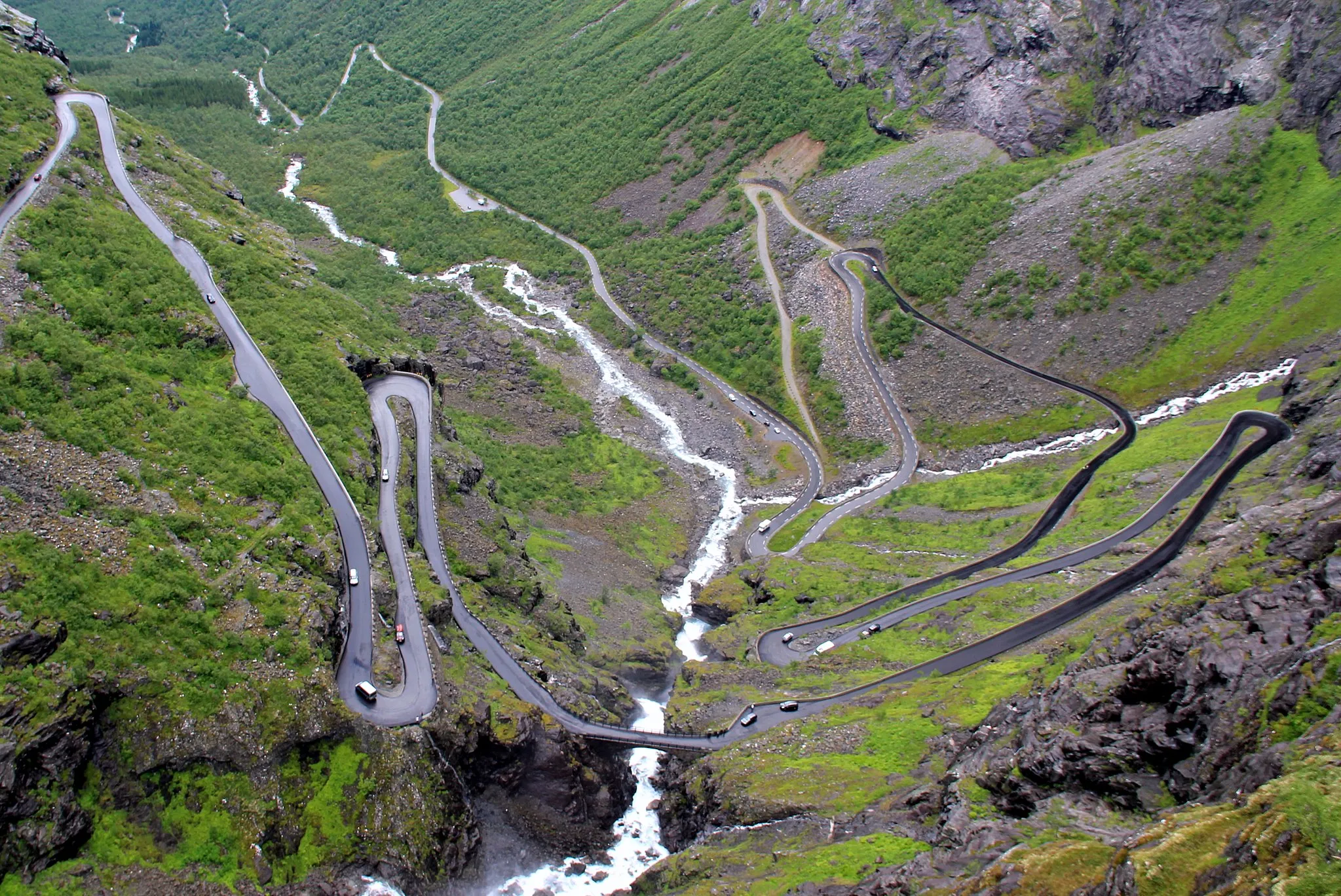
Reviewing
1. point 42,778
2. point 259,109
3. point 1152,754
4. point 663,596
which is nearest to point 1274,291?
point 663,596

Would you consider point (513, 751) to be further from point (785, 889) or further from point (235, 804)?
point (785, 889)

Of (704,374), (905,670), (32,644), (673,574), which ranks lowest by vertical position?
(905,670)

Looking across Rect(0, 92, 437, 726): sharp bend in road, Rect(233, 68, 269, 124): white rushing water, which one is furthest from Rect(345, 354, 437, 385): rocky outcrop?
Rect(233, 68, 269, 124): white rushing water

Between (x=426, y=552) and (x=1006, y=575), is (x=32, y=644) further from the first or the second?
(x=1006, y=575)

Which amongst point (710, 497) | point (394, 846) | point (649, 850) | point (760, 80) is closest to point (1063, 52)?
point (760, 80)

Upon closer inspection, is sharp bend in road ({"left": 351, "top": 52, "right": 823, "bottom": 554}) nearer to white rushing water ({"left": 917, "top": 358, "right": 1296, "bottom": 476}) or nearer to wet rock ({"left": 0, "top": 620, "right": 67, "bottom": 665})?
white rushing water ({"left": 917, "top": 358, "right": 1296, "bottom": 476})

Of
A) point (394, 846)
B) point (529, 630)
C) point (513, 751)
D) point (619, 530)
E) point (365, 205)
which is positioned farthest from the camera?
point (365, 205)
